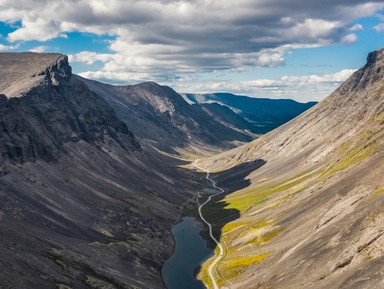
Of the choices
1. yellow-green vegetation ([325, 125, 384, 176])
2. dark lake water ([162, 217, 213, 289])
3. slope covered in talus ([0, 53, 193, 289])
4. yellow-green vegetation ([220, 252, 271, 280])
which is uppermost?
yellow-green vegetation ([325, 125, 384, 176])

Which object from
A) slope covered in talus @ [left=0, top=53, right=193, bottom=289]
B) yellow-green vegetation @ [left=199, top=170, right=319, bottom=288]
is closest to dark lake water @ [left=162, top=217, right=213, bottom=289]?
slope covered in talus @ [left=0, top=53, right=193, bottom=289]

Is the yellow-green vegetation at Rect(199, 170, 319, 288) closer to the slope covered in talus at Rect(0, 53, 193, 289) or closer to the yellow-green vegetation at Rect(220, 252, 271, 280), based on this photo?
the yellow-green vegetation at Rect(220, 252, 271, 280)

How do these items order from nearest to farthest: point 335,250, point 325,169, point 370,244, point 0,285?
point 0,285
point 370,244
point 335,250
point 325,169

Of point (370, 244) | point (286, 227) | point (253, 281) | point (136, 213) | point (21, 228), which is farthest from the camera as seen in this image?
point (136, 213)

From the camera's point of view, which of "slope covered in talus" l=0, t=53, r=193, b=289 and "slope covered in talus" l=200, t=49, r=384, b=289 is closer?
"slope covered in talus" l=200, t=49, r=384, b=289

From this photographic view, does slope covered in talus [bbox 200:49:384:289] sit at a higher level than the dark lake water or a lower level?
higher

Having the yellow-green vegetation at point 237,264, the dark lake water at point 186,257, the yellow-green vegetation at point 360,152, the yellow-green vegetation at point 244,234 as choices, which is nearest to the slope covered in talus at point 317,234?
the yellow-green vegetation at point 237,264

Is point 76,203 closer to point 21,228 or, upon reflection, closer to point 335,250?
point 21,228

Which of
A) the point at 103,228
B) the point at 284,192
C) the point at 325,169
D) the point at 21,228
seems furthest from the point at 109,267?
the point at 325,169

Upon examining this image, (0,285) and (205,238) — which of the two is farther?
(205,238)
